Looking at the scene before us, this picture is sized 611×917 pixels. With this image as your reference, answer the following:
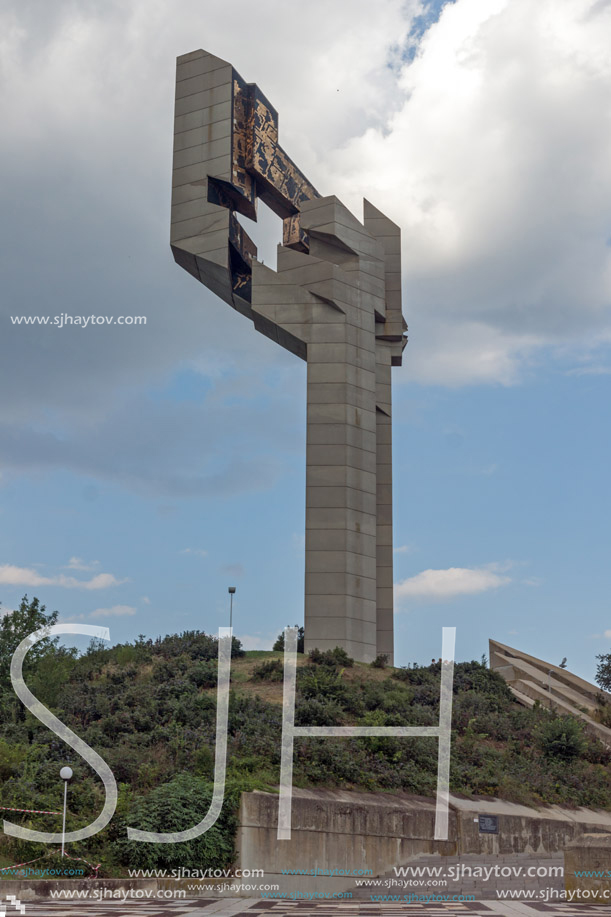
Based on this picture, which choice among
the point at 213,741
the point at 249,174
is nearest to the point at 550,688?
the point at 213,741

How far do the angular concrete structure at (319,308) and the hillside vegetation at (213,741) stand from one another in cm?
379

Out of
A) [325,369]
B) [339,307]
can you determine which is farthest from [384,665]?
[339,307]

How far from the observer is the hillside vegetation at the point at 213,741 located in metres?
18.5

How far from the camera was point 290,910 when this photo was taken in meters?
15.2

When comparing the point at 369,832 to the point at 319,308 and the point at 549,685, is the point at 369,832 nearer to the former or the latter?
the point at 549,685

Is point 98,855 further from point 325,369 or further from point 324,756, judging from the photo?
point 325,369

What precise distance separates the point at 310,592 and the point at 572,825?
47.7ft

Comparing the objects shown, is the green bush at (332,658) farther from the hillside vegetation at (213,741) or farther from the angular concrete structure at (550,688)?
the angular concrete structure at (550,688)

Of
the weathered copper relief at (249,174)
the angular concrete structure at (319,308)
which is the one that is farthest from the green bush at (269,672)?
the weathered copper relief at (249,174)

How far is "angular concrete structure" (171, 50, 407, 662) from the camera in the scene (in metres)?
34.5

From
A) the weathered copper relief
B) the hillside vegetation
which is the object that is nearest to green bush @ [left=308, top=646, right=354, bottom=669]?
the hillside vegetation

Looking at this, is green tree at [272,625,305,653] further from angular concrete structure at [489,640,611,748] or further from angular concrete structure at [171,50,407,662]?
angular concrete structure at [489,640,611,748]

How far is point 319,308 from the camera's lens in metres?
36.4

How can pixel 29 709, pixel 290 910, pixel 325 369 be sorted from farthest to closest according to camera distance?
pixel 325 369
pixel 29 709
pixel 290 910
